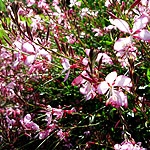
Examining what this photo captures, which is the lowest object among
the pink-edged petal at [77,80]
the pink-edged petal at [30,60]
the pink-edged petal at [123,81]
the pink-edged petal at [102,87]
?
the pink-edged petal at [102,87]

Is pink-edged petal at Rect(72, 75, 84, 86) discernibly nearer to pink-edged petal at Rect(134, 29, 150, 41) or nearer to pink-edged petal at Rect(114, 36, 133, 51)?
pink-edged petal at Rect(114, 36, 133, 51)

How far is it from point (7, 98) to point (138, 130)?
184 centimetres

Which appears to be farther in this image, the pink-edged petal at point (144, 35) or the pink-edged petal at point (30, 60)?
the pink-edged petal at point (30, 60)

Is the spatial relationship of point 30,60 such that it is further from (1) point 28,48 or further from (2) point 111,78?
(2) point 111,78

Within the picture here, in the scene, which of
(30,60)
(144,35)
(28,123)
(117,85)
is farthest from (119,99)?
(28,123)

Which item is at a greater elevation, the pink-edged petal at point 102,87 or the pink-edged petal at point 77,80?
the pink-edged petal at point 77,80

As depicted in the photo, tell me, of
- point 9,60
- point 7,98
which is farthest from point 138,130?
point 9,60

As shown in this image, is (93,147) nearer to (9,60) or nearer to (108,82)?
(108,82)

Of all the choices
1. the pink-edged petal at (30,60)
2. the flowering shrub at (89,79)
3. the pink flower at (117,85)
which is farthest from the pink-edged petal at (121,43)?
the pink-edged petal at (30,60)

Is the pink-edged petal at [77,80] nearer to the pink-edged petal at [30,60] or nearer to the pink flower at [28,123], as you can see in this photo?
the pink-edged petal at [30,60]

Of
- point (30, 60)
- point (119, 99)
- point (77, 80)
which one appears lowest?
point (119, 99)

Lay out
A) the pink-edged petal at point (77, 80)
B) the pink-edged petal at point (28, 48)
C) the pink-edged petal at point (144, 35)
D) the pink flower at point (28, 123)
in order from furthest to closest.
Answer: the pink flower at point (28, 123), the pink-edged petal at point (28, 48), the pink-edged petal at point (77, 80), the pink-edged petal at point (144, 35)

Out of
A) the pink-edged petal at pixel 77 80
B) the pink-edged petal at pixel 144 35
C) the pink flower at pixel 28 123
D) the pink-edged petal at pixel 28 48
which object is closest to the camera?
the pink-edged petal at pixel 144 35

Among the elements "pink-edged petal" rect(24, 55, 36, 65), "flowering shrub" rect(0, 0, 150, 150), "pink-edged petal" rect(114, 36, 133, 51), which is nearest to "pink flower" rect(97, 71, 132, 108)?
"flowering shrub" rect(0, 0, 150, 150)
